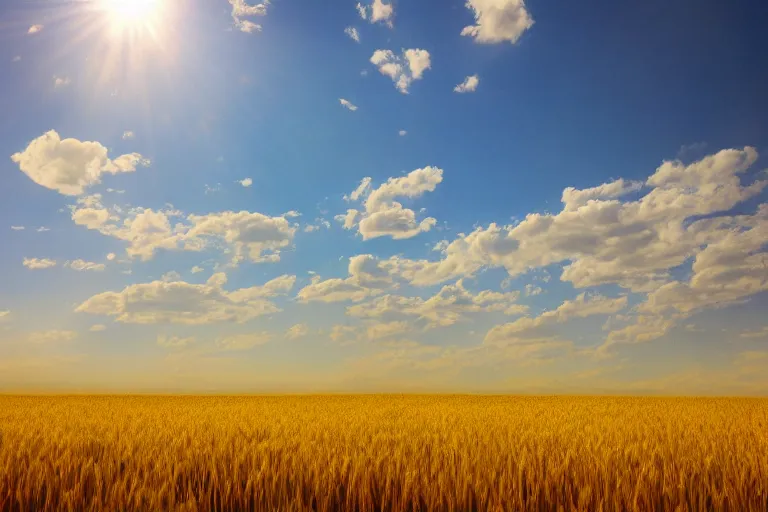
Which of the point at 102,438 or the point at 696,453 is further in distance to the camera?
the point at 102,438

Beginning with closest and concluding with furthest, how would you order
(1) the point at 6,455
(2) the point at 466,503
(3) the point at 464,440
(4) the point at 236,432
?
(2) the point at 466,503 < (1) the point at 6,455 < (3) the point at 464,440 < (4) the point at 236,432

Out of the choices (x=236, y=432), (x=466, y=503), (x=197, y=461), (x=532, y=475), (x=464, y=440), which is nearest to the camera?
(x=466, y=503)

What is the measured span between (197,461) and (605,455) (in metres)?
3.91

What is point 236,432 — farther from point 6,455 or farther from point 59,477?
point 59,477

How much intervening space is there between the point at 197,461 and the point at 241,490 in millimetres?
1268

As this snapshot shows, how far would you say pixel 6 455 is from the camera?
16.2 feet

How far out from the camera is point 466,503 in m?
3.31

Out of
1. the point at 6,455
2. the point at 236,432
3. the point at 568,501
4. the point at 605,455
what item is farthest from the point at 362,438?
the point at 6,455

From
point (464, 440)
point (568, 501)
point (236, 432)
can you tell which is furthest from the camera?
point (236, 432)

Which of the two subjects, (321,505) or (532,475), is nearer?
(321,505)

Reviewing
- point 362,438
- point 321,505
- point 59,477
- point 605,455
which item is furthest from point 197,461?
point 605,455

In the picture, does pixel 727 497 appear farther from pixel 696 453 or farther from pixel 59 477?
pixel 59 477

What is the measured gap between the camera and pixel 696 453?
5.58 meters

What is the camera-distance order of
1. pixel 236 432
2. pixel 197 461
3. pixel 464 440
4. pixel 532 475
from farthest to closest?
pixel 236 432
pixel 464 440
pixel 197 461
pixel 532 475
